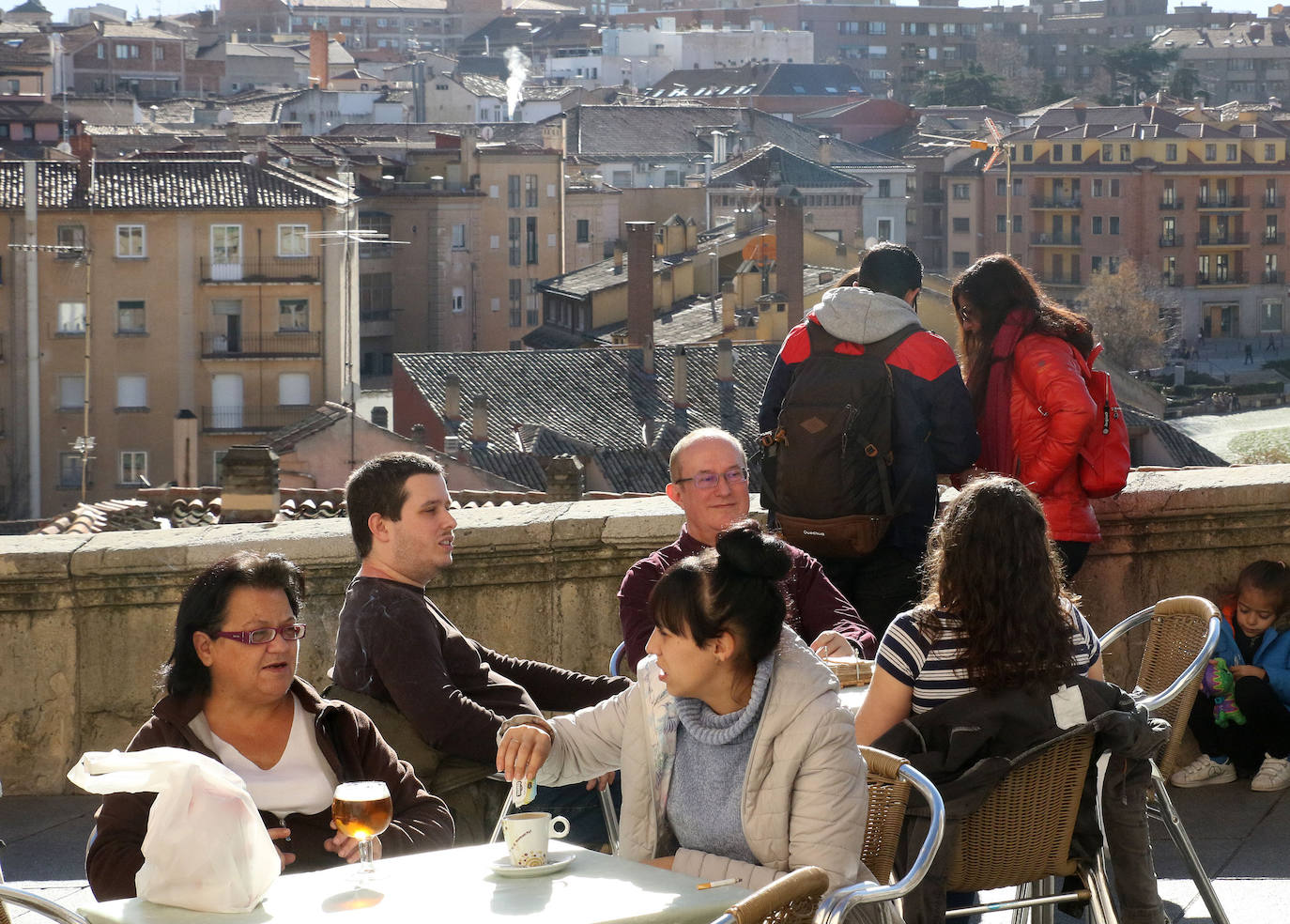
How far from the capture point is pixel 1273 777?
16.1 ft

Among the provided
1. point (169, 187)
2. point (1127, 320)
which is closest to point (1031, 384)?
point (169, 187)

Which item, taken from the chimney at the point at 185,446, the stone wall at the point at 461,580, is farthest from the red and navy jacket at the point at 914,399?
the chimney at the point at 185,446

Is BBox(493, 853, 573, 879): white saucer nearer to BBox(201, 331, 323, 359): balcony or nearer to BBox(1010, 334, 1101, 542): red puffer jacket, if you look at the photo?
BBox(1010, 334, 1101, 542): red puffer jacket

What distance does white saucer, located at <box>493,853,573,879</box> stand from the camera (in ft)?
9.35

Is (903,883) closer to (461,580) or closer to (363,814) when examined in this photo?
(363,814)

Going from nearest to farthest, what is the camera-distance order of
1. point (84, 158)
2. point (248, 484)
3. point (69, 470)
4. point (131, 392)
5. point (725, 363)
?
point (248, 484) → point (725, 363) → point (69, 470) → point (131, 392) → point (84, 158)

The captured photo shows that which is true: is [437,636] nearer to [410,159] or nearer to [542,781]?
[542,781]

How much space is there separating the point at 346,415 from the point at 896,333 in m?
29.1

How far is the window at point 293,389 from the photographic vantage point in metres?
44.2

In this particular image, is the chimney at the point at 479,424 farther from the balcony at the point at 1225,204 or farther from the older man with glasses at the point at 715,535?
the balcony at the point at 1225,204

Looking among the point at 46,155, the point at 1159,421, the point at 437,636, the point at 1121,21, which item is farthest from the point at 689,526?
the point at 1121,21

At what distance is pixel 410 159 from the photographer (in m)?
59.3

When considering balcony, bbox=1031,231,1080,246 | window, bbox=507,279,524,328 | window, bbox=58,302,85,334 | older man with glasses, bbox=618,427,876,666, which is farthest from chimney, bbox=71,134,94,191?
older man with glasses, bbox=618,427,876,666

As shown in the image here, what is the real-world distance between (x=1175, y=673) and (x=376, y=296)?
55.8m
